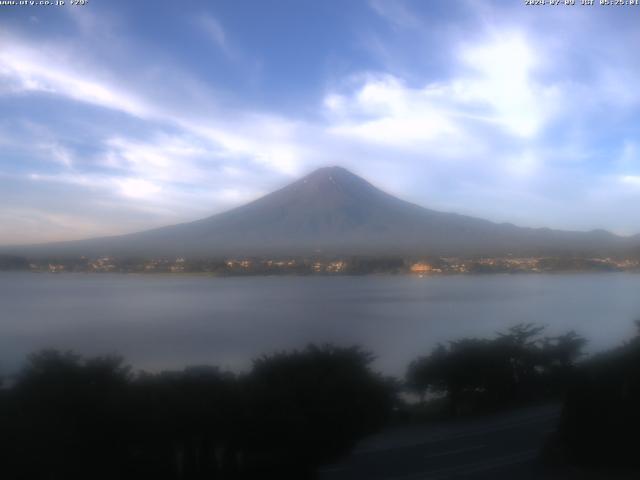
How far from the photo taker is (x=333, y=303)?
32.4 feet

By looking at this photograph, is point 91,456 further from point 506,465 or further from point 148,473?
point 506,465

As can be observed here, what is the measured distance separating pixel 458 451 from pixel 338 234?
59.5 ft

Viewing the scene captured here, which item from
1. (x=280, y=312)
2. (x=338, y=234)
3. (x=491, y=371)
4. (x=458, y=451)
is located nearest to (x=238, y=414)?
(x=458, y=451)

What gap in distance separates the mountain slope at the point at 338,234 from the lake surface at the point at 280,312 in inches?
54.1

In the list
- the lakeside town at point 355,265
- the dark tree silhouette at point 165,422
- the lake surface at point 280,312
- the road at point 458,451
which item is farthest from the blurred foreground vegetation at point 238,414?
the lakeside town at point 355,265

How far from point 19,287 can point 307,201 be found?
806 inches

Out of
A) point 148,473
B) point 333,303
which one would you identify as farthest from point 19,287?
point 148,473

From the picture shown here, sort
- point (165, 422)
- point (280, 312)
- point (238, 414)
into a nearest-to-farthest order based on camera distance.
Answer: point (165, 422) < point (238, 414) < point (280, 312)

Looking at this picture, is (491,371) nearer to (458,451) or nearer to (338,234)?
(458,451)

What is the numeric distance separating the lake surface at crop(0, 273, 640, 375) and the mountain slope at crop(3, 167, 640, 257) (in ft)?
4.51

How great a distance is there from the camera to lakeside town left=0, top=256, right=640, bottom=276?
36.4 feet

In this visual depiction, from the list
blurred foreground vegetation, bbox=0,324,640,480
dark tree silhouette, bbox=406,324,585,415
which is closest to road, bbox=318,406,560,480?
blurred foreground vegetation, bbox=0,324,640,480

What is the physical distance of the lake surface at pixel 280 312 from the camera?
6047 mm

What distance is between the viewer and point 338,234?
74.7ft
